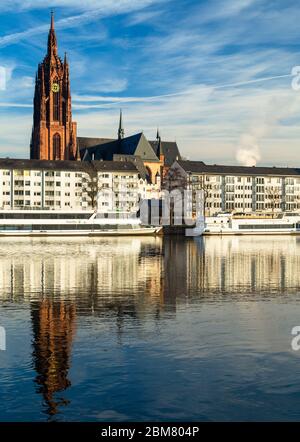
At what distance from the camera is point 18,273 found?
5162 centimetres

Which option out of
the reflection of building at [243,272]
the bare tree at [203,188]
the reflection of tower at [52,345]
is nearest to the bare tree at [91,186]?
the bare tree at [203,188]

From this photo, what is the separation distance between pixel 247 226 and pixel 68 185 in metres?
55.9

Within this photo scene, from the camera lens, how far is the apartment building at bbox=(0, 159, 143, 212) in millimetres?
165750

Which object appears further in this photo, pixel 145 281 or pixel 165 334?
pixel 145 281

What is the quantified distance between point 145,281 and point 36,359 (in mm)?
23628

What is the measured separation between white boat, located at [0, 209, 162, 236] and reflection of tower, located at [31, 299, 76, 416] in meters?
82.0

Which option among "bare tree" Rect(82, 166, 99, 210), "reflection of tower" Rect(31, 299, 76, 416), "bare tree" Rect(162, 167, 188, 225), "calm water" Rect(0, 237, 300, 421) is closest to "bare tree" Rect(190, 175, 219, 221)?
"bare tree" Rect(162, 167, 188, 225)

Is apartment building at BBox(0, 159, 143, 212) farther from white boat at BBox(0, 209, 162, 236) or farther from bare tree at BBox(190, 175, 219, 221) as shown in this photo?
white boat at BBox(0, 209, 162, 236)

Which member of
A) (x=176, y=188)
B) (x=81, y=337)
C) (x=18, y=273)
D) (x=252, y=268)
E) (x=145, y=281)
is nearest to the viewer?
(x=81, y=337)

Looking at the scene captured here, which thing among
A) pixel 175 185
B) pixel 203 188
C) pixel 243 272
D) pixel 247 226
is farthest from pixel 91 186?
pixel 243 272

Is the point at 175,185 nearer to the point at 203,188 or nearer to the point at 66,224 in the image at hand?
the point at 203,188

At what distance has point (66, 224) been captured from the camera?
11938 cm
